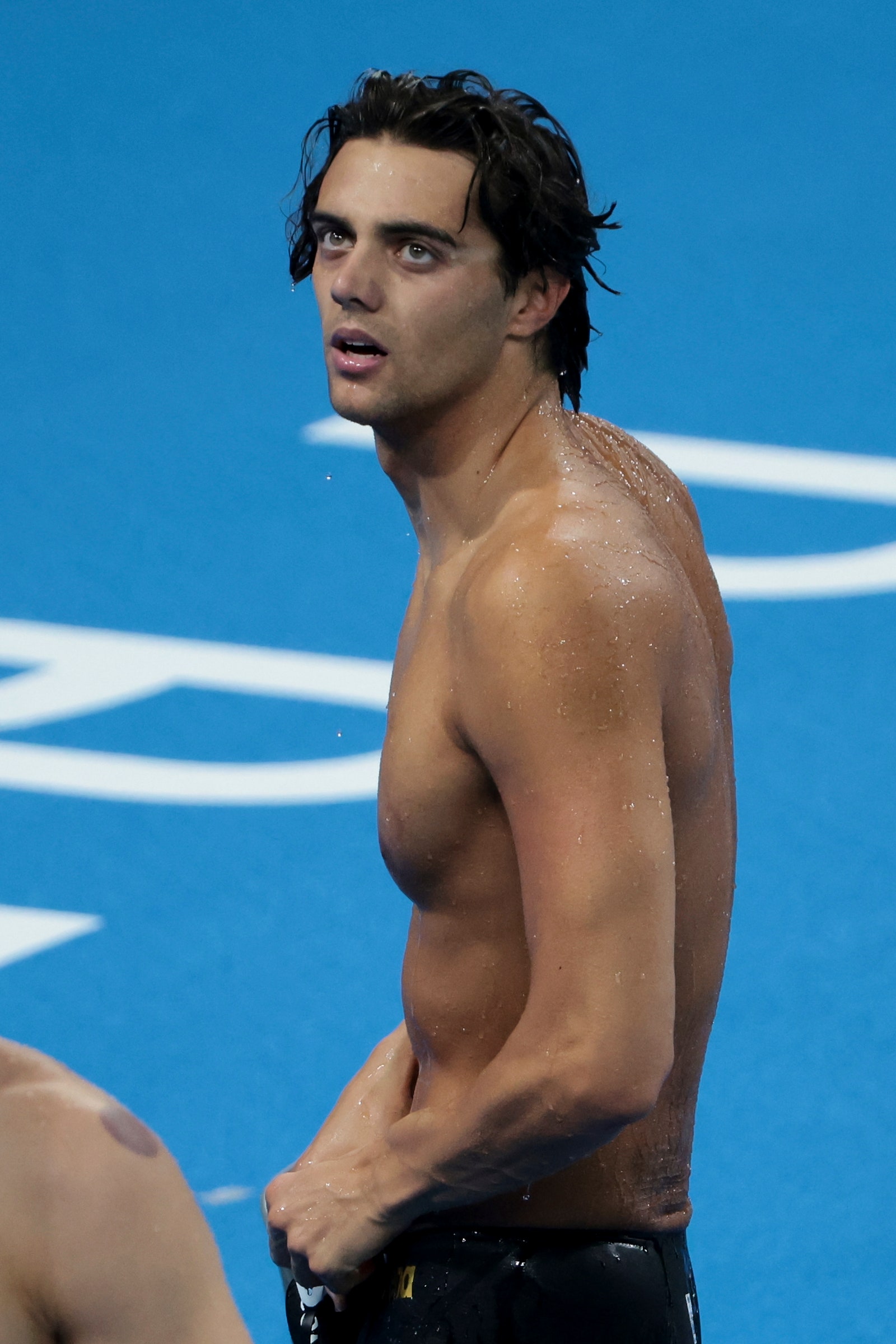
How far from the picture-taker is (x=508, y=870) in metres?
1.92

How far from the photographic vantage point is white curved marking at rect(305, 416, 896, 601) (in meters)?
5.02

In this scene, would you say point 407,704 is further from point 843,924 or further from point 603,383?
point 603,383

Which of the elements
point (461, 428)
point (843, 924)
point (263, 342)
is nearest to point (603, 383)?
point (263, 342)

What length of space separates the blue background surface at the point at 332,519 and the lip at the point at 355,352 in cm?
216

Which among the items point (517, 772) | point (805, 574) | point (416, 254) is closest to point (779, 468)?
point (805, 574)

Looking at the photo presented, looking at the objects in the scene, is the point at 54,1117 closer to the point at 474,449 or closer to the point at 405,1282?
the point at 405,1282

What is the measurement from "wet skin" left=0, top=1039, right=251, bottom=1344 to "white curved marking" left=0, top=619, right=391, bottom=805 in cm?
333

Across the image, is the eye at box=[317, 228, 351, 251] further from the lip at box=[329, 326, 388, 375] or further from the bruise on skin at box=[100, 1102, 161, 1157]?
the bruise on skin at box=[100, 1102, 161, 1157]

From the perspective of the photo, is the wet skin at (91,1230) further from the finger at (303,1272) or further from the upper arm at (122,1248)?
the finger at (303,1272)

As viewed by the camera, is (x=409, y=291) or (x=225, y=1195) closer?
(x=409, y=291)

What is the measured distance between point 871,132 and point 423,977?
191 inches

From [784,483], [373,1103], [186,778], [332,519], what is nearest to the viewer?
[373,1103]

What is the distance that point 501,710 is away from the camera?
1.79m

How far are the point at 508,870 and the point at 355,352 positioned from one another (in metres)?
0.57
